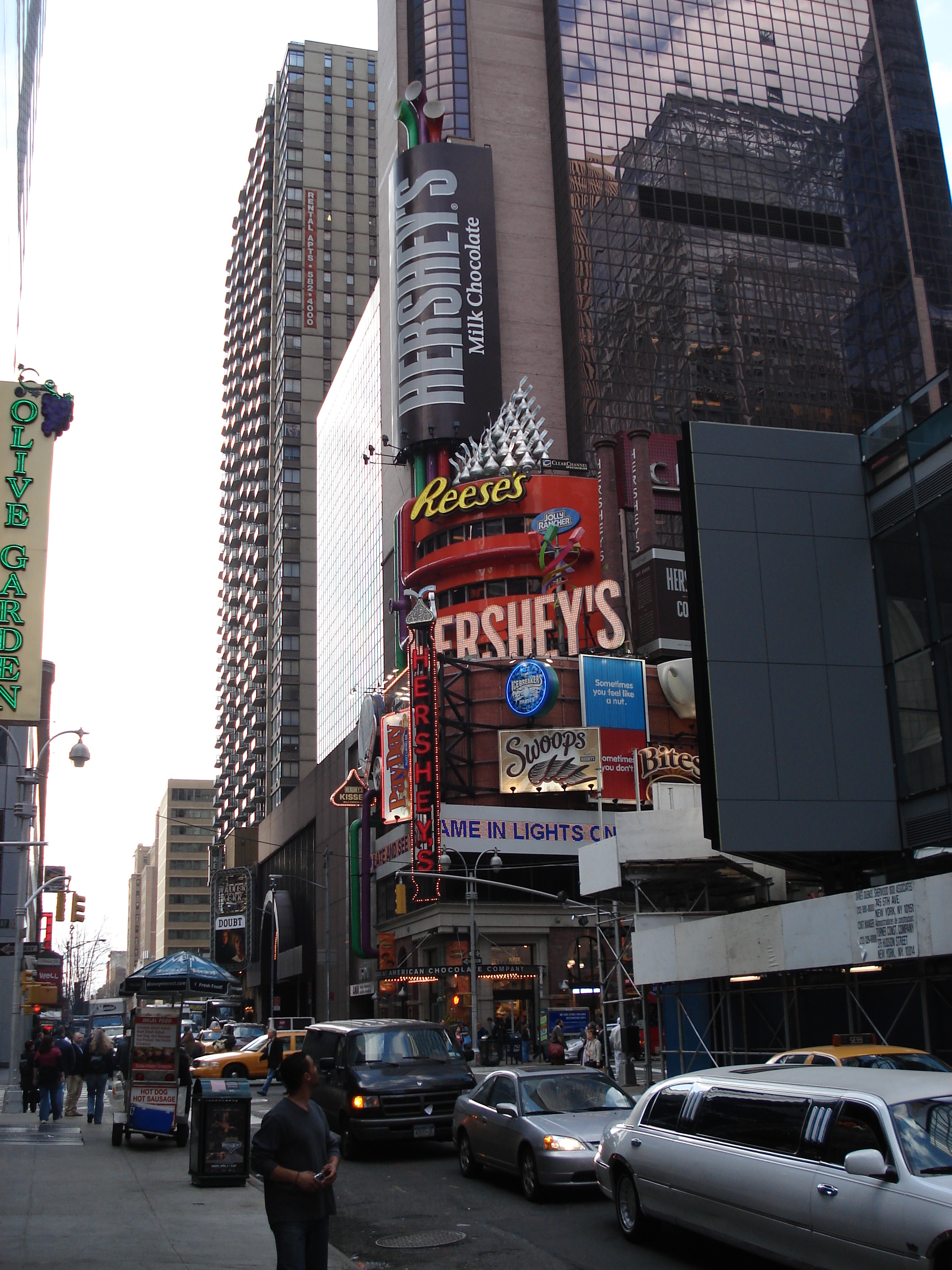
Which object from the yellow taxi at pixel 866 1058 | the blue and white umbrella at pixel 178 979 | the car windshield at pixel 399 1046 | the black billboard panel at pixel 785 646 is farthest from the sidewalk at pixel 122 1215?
the black billboard panel at pixel 785 646

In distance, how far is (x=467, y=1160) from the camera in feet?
53.3

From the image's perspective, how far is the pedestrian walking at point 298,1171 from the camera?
25.3ft

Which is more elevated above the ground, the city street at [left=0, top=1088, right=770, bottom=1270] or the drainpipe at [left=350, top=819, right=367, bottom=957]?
the drainpipe at [left=350, top=819, right=367, bottom=957]

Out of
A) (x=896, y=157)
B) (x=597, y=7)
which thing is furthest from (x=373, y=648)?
(x=896, y=157)

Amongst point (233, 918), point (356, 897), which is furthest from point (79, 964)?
point (356, 897)

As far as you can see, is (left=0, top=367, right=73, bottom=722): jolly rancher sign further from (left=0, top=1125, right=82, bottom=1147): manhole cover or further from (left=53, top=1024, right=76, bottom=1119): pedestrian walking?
(left=53, top=1024, right=76, bottom=1119): pedestrian walking

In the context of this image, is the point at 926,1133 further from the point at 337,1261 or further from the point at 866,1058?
the point at 866,1058

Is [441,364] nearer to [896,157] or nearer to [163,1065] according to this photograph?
[896,157]

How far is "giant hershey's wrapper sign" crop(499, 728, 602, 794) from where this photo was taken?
57688 millimetres

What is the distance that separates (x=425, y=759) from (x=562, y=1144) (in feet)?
137

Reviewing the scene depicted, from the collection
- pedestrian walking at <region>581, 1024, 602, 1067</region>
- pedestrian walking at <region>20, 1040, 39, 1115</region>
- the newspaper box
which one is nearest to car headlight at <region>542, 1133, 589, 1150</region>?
the newspaper box

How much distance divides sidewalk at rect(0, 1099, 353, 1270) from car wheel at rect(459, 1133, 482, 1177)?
271cm

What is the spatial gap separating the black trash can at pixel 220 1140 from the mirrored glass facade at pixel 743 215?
72151mm

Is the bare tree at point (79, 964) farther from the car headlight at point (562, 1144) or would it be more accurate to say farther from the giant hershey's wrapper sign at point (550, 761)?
the car headlight at point (562, 1144)
